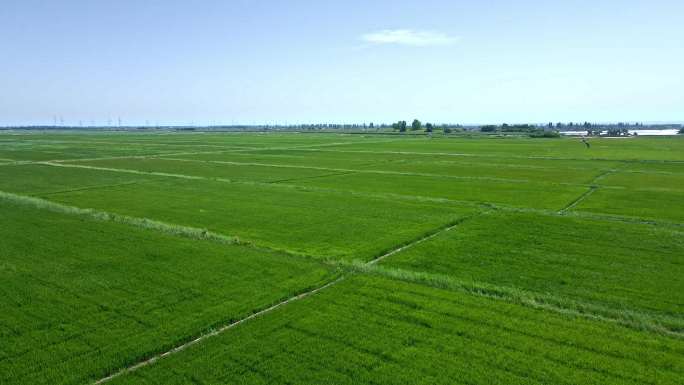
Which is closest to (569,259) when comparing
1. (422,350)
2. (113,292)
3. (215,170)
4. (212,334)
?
(422,350)

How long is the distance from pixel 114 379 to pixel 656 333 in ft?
49.2

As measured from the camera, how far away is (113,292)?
55.5 feet

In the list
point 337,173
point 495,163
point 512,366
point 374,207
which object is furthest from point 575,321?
point 495,163

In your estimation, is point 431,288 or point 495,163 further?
point 495,163

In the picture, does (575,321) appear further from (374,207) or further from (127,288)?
(374,207)

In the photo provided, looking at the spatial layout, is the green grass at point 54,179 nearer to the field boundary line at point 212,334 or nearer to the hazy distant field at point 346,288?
the hazy distant field at point 346,288

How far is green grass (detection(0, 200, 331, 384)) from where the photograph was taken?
12.5m

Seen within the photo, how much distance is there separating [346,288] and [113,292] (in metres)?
8.47

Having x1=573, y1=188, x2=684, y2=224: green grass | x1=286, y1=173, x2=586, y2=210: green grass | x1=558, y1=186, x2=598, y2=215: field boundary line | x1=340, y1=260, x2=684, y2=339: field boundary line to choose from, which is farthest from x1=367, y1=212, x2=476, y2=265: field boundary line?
x1=573, y1=188, x2=684, y2=224: green grass

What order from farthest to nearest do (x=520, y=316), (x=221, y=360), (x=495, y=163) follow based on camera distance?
(x=495, y=163) < (x=520, y=316) < (x=221, y=360)

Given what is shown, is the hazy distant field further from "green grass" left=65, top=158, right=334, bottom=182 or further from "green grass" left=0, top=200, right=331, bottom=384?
"green grass" left=65, top=158, right=334, bottom=182

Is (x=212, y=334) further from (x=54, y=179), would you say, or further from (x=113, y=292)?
(x=54, y=179)

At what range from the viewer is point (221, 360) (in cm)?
1231

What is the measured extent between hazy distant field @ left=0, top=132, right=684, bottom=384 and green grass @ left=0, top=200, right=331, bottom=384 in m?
0.08
